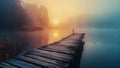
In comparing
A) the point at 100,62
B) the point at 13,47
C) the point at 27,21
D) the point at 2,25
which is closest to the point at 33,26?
the point at 27,21

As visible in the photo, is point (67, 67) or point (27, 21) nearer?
point (67, 67)

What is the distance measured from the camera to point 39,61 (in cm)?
723

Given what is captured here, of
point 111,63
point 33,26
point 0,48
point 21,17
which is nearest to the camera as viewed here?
point 111,63

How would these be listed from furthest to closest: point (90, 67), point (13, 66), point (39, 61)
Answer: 1. point (90, 67)
2. point (39, 61)
3. point (13, 66)

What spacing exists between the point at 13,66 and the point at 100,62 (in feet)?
44.0

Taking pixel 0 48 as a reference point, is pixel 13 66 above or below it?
above

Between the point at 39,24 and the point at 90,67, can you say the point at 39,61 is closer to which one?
the point at 90,67

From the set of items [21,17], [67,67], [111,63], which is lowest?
[111,63]

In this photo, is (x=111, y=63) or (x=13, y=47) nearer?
(x=111, y=63)

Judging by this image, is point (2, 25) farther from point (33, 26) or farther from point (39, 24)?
point (39, 24)

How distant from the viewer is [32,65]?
6.64m

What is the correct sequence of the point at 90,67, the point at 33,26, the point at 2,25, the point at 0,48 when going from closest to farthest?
the point at 90,67 → the point at 0,48 → the point at 2,25 → the point at 33,26

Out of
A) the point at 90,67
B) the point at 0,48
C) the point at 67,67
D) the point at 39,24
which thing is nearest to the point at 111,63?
the point at 90,67

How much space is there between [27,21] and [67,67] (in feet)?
322
